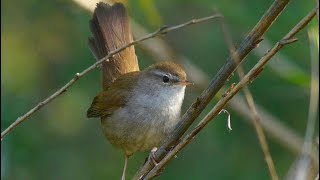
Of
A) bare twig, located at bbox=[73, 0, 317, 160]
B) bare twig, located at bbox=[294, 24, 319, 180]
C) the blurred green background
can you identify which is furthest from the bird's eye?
bare twig, located at bbox=[294, 24, 319, 180]

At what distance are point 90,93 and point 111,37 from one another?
1.51m

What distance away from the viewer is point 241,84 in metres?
3.16

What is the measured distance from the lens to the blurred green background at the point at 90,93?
246 inches

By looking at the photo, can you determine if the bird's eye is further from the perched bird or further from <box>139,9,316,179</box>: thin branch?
<box>139,9,316,179</box>: thin branch

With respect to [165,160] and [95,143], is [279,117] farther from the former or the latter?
[165,160]

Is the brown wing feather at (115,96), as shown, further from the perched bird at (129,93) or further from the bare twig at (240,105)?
the bare twig at (240,105)

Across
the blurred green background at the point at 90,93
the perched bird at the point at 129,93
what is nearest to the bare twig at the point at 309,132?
the perched bird at the point at 129,93

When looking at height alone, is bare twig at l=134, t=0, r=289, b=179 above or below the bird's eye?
above

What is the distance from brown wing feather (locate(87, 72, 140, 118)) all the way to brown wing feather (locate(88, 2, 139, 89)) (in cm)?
17

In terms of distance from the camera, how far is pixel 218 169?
6402 mm

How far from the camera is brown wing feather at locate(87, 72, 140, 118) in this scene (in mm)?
5570

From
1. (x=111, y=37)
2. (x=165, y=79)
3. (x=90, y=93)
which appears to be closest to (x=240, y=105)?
(x=165, y=79)

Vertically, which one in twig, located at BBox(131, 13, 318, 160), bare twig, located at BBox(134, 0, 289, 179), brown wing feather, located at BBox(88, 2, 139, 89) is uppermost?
bare twig, located at BBox(134, 0, 289, 179)

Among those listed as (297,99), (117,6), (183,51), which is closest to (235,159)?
(297,99)
